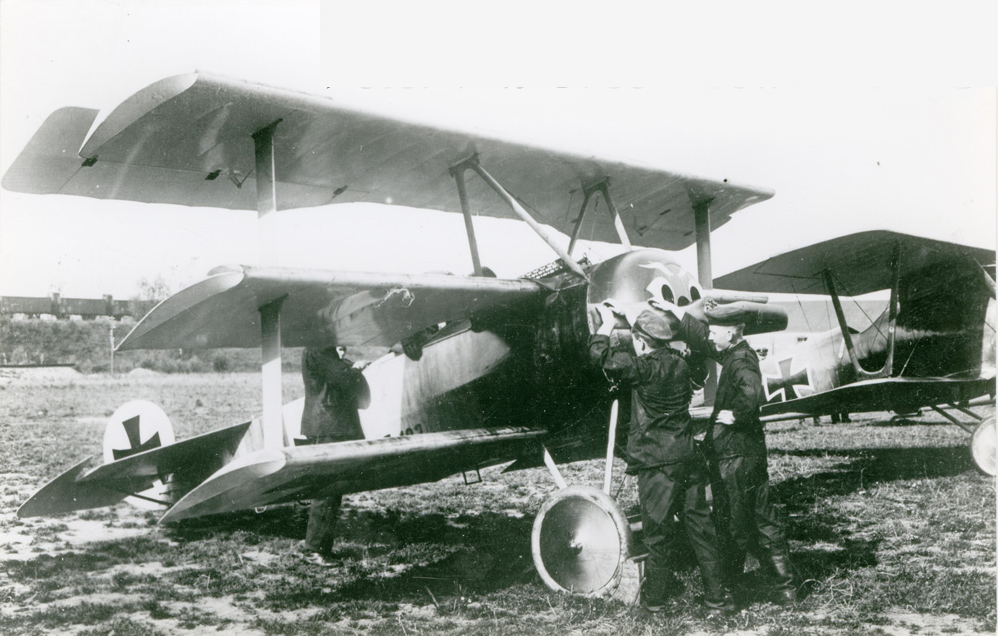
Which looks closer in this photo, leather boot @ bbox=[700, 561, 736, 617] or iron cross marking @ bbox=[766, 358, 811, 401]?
leather boot @ bbox=[700, 561, 736, 617]

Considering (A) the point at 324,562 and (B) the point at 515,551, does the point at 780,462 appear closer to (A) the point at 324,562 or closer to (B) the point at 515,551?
(B) the point at 515,551

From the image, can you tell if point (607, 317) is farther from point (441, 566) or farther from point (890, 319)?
point (890, 319)

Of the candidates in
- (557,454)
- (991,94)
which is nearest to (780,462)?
(557,454)

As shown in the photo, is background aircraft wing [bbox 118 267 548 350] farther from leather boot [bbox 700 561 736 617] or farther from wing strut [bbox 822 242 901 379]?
wing strut [bbox 822 242 901 379]

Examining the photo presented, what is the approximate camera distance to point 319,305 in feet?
13.1

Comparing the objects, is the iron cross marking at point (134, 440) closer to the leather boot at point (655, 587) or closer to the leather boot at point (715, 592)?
the leather boot at point (655, 587)

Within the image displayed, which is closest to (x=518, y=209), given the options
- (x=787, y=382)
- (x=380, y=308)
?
(x=380, y=308)

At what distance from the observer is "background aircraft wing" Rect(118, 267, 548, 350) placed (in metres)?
3.39

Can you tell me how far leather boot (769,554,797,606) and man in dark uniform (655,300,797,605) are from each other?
2cm

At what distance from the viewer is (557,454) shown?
5410mm

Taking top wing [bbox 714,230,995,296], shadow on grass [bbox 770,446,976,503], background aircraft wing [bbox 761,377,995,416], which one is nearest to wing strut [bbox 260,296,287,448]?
shadow on grass [bbox 770,446,976,503]

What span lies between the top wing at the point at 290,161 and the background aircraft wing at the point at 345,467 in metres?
1.81

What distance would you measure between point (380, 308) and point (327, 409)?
4.73 ft

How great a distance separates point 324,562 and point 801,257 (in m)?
5.56
